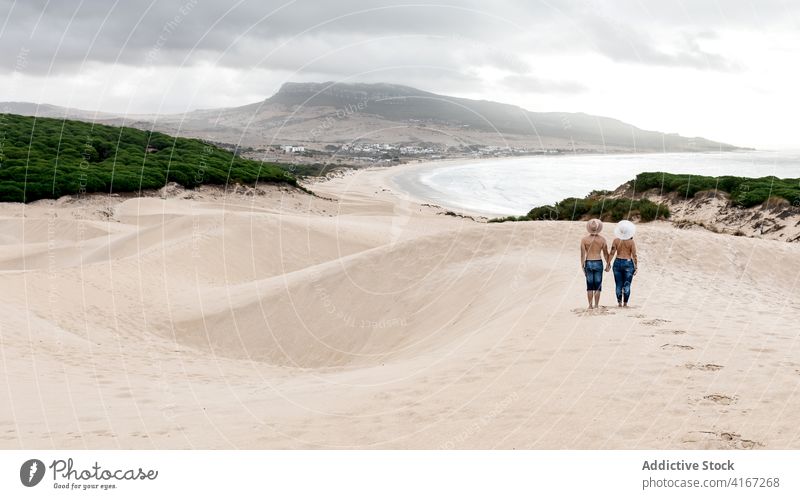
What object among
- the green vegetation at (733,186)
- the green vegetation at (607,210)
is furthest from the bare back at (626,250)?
the green vegetation at (733,186)

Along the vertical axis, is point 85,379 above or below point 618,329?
below

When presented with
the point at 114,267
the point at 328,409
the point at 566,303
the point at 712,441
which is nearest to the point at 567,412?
the point at 712,441

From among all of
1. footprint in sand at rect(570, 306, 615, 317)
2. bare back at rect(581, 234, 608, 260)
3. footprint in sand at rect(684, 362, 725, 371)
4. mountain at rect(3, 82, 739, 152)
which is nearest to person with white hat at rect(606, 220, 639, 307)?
bare back at rect(581, 234, 608, 260)

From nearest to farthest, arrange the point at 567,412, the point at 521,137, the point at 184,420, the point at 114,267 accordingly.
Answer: the point at 567,412, the point at 184,420, the point at 114,267, the point at 521,137

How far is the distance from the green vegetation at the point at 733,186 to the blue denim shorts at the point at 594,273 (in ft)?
80.1

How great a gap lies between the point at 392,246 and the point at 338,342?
5727 mm

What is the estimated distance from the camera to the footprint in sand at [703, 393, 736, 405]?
7.06 meters

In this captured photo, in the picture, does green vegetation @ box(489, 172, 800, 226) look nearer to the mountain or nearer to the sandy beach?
the sandy beach

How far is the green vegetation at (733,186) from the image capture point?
3198 centimetres

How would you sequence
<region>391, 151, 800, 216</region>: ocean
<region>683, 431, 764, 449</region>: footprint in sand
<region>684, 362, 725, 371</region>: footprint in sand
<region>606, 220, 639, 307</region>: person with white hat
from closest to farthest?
<region>683, 431, 764, 449</region>: footprint in sand < <region>684, 362, 725, 371</region>: footprint in sand < <region>606, 220, 639, 307</region>: person with white hat < <region>391, 151, 800, 216</region>: ocean

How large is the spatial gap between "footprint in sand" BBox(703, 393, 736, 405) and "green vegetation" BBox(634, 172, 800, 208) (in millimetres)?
28123

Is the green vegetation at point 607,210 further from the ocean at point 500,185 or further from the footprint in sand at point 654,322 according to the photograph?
the footprint in sand at point 654,322

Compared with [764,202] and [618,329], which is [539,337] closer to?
[618,329]

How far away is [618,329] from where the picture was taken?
10.4m
